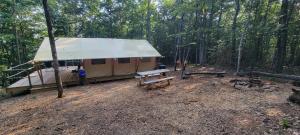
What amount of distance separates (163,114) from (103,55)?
8.29 m

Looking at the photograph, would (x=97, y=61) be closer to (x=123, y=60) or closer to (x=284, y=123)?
(x=123, y=60)

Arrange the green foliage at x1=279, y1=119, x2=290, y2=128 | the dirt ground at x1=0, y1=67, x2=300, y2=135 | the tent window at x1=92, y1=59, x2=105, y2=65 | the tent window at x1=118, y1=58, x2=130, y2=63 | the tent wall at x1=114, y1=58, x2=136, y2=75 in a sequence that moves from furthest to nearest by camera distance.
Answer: the tent window at x1=118, y1=58, x2=130, y2=63 < the tent wall at x1=114, y1=58, x2=136, y2=75 < the tent window at x1=92, y1=59, x2=105, y2=65 < the dirt ground at x1=0, y1=67, x2=300, y2=135 < the green foliage at x1=279, y1=119, x2=290, y2=128

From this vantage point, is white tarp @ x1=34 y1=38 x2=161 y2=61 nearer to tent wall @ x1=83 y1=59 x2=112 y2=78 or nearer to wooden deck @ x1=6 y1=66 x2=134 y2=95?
tent wall @ x1=83 y1=59 x2=112 y2=78

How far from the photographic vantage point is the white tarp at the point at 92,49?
448 inches

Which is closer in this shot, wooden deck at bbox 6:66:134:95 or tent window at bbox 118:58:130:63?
wooden deck at bbox 6:66:134:95

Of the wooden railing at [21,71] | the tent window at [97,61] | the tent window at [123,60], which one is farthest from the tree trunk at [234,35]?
the wooden railing at [21,71]

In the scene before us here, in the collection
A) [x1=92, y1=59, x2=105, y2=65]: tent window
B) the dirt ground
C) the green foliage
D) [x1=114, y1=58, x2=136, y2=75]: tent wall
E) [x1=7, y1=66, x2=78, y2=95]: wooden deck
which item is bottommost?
the dirt ground

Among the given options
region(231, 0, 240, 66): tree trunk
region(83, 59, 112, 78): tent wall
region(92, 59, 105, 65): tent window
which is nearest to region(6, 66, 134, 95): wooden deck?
region(83, 59, 112, 78): tent wall

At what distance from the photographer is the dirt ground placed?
4.59m

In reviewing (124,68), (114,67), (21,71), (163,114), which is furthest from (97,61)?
(163,114)

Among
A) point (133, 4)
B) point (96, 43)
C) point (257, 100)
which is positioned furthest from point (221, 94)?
point (133, 4)

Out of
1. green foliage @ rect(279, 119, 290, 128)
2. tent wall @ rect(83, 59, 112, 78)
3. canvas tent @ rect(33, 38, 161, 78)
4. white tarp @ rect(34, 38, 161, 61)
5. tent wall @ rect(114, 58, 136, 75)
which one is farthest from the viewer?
tent wall @ rect(114, 58, 136, 75)

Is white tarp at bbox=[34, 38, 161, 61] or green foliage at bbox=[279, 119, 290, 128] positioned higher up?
white tarp at bbox=[34, 38, 161, 61]

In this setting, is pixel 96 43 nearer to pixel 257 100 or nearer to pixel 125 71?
pixel 125 71
